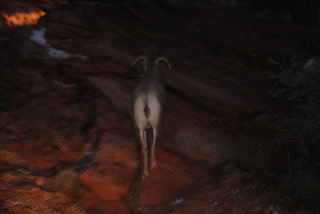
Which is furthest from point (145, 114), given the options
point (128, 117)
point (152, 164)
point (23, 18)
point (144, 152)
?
point (23, 18)

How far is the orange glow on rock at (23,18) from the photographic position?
15836 mm

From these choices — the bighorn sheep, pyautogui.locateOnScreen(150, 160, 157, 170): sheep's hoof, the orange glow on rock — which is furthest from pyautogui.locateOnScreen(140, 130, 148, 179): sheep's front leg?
the orange glow on rock

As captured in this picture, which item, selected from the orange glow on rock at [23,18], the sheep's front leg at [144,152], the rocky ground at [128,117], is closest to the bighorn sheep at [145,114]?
the sheep's front leg at [144,152]

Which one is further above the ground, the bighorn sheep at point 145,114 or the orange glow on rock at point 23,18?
the bighorn sheep at point 145,114

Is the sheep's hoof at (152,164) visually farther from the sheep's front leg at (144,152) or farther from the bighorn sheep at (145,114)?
the sheep's front leg at (144,152)

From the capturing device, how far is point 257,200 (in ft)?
18.9

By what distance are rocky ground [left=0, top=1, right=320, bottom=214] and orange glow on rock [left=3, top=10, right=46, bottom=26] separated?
5018 mm

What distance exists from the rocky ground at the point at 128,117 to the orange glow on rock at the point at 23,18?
16.5 feet

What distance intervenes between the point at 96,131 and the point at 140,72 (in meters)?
2.18

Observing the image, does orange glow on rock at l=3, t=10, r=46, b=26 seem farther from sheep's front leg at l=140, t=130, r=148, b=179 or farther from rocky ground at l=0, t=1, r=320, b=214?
sheep's front leg at l=140, t=130, r=148, b=179

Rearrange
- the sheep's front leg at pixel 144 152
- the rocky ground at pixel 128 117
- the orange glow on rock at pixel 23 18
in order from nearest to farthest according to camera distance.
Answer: the rocky ground at pixel 128 117
the sheep's front leg at pixel 144 152
the orange glow on rock at pixel 23 18

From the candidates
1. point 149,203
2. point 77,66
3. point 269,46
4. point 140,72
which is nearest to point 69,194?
point 149,203

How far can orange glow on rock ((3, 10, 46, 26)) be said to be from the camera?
1584 centimetres

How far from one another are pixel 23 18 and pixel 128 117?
11185 mm
